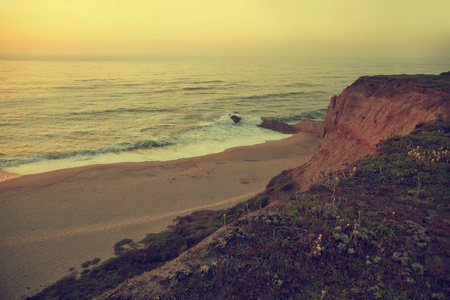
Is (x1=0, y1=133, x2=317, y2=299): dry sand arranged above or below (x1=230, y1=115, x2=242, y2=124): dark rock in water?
below

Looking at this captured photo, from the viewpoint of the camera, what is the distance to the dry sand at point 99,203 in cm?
1108

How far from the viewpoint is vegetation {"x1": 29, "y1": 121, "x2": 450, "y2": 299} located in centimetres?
486

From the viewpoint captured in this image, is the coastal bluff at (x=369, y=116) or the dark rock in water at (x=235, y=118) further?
the dark rock in water at (x=235, y=118)

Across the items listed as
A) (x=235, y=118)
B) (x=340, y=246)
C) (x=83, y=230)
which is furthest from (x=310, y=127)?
(x=340, y=246)

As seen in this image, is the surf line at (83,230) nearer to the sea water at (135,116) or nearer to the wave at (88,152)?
the sea water at (135,116)

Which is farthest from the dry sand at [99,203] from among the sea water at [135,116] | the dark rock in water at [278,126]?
the dark rock in water at [278,126]

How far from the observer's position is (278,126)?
→ 3400 cm

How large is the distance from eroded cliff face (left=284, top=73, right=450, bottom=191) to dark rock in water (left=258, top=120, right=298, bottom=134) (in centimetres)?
1618

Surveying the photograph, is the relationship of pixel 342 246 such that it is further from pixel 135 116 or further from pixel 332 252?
pixel 135 116

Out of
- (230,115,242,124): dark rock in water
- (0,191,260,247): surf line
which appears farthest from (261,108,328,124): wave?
(0,191,260,247): surf line

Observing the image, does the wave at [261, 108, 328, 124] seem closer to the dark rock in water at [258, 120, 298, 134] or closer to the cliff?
the dark rock in water at [258, 120, 298, 134]

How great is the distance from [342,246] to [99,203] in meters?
14.2

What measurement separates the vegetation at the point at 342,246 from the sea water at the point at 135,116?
1807 centimetres

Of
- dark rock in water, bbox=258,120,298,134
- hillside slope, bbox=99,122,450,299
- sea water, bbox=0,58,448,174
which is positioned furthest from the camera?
dark rock in water, bbox=258,120,298,134
